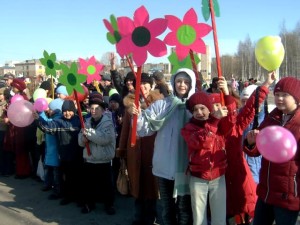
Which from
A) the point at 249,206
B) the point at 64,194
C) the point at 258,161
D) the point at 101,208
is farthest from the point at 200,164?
the point at 64,194

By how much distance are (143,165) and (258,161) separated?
4.37 ft

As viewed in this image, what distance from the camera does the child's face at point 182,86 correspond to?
3.37 metres

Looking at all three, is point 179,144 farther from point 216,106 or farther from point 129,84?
point 129,84

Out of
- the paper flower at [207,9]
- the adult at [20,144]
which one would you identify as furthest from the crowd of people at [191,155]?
the adult at [20,144]

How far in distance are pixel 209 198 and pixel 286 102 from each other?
117 centimetres

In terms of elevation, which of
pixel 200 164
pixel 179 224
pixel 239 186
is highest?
pixel 200 164

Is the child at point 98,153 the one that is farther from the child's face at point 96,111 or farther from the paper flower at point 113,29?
the paper flower at point 113,29

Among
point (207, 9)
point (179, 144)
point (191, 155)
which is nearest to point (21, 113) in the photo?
point (179, 144)

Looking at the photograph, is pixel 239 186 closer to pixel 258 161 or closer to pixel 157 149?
pixel 258 161

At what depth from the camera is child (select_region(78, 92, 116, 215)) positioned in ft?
14.7

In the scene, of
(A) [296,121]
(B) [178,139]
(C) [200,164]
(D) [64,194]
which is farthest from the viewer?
(D) [64,194]

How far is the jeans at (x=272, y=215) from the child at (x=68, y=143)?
290cm

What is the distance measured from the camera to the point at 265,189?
281 cm

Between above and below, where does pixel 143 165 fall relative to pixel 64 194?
above
